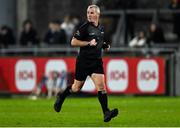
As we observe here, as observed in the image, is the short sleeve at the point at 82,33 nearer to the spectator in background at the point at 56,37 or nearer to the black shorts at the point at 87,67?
the black shorts at the point at 87,67

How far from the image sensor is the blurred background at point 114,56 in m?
28.4

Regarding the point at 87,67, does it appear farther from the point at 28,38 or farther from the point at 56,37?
the point at 28,38

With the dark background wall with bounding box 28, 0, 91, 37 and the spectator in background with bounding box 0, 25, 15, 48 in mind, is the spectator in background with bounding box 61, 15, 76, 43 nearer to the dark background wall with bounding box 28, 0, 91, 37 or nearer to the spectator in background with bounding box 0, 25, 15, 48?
the spectator in background with bounding box 0, 25, 15, 48

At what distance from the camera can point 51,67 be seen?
29.5m

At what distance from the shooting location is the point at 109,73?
28.7 metres

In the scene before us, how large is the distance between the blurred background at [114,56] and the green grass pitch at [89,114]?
250cm

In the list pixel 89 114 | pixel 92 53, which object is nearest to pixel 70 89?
pixel 92 53

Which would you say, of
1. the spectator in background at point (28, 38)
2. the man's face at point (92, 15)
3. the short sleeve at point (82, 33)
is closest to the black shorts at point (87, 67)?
the short sleeve at point (82, 33)

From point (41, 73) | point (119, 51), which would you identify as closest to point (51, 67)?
point (41, 73)

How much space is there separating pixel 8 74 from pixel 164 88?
5341 mm

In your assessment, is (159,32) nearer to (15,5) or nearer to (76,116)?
(15,5)

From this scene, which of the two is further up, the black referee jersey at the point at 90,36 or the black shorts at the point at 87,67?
the black referee jersey at the point at 90,36

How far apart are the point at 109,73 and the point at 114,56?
0.64 metres

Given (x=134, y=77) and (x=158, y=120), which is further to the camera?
(x=134, y=77)
